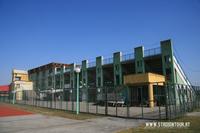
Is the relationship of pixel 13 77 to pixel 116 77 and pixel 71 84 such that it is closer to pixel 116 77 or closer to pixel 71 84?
pixel 71 84

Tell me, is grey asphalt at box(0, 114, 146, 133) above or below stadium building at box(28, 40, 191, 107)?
below

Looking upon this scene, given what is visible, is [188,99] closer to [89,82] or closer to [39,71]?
[89,82]

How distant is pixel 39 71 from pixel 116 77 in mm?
53716

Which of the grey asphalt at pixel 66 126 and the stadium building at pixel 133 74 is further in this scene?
the stadium building at pixel 133 74

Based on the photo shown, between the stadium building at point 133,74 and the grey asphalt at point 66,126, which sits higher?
the stadium building at point 133,74

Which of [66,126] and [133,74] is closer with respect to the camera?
[66,126]

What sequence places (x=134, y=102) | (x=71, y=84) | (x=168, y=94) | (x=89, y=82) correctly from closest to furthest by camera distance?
(x=168, y=94) → (x=134, y=102) → (x=89, y=82) → (x=71, y=84)

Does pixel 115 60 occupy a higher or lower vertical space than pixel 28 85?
higher

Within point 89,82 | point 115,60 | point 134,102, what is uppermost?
point 115,60

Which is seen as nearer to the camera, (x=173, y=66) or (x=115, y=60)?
(x=173, y=66)

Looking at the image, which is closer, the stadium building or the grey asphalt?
the grey asphalt

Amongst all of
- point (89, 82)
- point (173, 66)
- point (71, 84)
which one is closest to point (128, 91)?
point (173, 66)

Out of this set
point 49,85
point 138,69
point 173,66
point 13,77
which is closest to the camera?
point 173,66

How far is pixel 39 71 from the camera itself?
97312 mm
